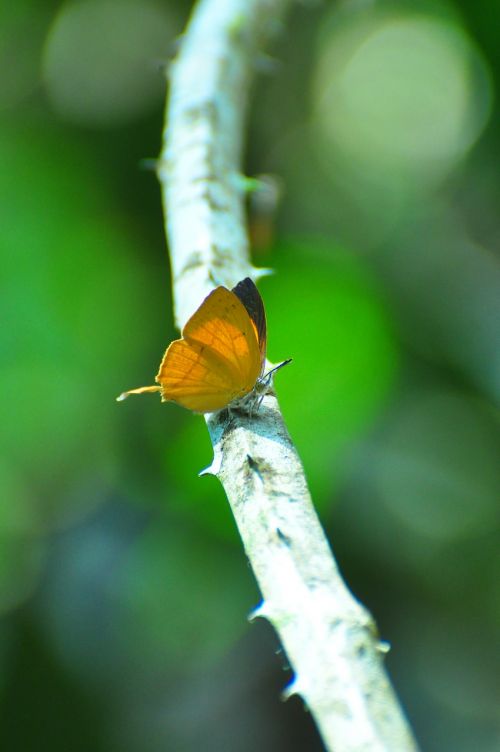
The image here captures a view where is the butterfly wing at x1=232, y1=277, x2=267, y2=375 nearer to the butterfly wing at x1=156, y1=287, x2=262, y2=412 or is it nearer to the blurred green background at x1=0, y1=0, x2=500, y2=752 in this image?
the butterfly wing at x1=156, y1=287, x2=262, y2=412

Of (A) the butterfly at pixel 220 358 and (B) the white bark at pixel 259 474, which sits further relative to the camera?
(A) the butterfly at pixel 220 358

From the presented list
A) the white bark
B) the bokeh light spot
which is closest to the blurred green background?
the bokeh light spot

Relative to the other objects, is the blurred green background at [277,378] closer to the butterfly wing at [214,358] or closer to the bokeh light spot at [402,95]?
the bokeh light spot at [402,95]

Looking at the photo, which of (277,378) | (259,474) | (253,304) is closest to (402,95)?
(277,378)

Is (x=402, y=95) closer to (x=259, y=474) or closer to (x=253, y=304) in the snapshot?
(x=253, y=304)

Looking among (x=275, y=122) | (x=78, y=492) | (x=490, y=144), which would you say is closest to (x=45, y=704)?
(x=78, y=492)

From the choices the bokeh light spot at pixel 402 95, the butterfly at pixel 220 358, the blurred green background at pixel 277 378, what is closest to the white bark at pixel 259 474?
the butterfly at pixel 220 358
